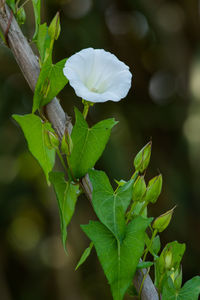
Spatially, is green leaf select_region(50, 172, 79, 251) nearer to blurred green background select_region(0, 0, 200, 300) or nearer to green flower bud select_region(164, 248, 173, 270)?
green flower bud select_region(164, 248, 173, 270)

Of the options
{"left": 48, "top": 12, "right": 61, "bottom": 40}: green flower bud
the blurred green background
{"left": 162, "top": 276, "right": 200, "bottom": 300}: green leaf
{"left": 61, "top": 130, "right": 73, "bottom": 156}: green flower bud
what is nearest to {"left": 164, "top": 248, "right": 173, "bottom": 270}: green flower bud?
{"left": 162, "top": 276, "right": 200, "bottom": 300}: green leaf

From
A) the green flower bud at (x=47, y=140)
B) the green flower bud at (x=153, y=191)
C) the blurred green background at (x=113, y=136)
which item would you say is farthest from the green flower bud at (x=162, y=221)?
the blurred green background at (x=113, y=136)

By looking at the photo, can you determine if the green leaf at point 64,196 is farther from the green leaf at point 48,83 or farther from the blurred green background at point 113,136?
the blurred green background at point 113,136

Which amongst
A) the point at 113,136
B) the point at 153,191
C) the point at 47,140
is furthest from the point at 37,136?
the point at 113,136

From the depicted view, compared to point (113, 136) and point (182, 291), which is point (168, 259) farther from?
point (113, 136)

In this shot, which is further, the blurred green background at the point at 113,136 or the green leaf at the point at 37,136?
the blurred green background at the point at 113,136

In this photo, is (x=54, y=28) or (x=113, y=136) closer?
(x=54, y=28)
